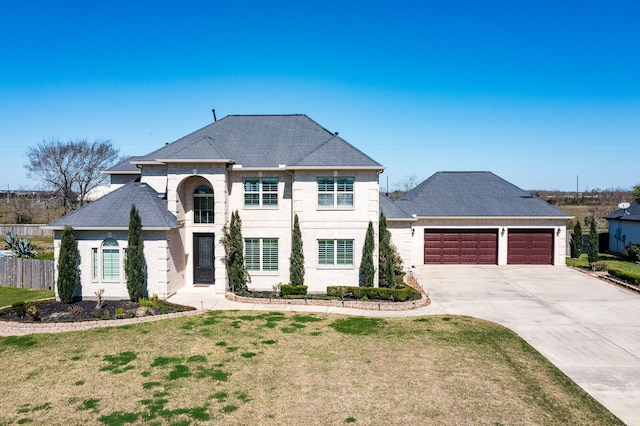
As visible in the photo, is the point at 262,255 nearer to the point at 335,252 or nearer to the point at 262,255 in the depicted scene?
the point at 262,255

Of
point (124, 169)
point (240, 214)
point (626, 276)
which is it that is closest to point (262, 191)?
point (240, 214)

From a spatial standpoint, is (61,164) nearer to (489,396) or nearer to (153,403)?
(153,403)

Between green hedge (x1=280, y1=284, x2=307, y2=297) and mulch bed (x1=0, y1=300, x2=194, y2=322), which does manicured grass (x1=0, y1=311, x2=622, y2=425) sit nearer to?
mulch bed (x1=0, y1=300, x2=194, y2=322)

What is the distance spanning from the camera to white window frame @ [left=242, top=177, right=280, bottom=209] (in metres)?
19.6

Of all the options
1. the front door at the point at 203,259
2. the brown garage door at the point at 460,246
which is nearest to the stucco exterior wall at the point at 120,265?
the front door at the point at 203,259

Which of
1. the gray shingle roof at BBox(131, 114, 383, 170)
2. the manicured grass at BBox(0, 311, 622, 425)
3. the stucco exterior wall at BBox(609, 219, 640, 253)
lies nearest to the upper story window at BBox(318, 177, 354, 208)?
the gray shingle roof at BBox(131, 114, 383, 170)

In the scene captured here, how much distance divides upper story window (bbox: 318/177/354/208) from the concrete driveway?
5.92m

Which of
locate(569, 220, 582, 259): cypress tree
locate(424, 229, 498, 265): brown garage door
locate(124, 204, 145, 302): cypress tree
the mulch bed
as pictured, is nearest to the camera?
the mulch bed

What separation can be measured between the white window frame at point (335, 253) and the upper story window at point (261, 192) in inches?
119

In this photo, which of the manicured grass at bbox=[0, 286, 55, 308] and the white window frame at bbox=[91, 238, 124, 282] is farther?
the manicured grass at bbox=[0, 286, 55, 308]

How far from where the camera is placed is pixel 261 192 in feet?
64.4

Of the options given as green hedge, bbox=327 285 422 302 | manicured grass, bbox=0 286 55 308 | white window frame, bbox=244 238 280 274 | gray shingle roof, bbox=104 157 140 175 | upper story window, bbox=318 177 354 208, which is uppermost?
gray shingle roof, bbox=104 157 140 175

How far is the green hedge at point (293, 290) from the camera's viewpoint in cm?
1805

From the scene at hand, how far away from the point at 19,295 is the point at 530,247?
28.8 m
